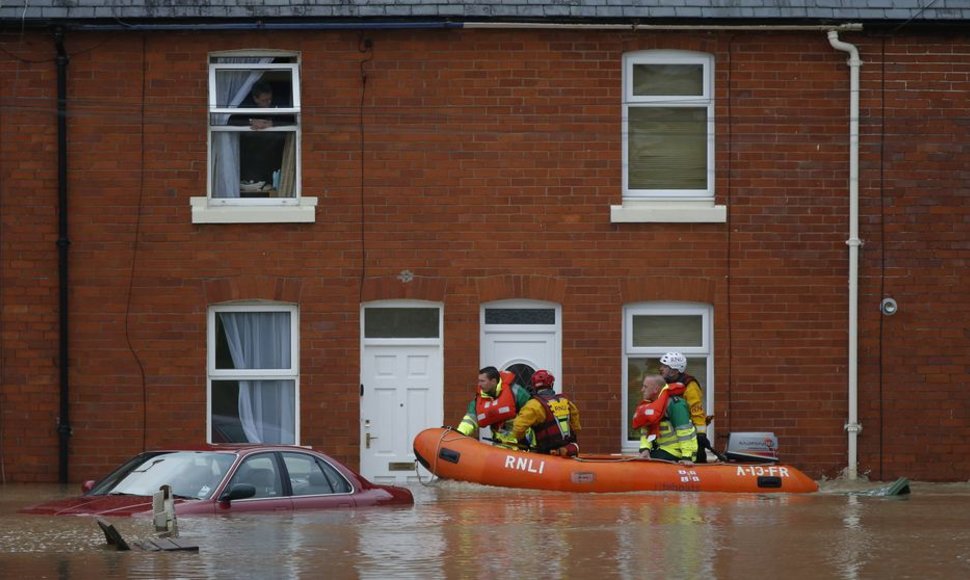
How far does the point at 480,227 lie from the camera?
2006 cm

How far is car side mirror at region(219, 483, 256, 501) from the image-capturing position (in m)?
13.1

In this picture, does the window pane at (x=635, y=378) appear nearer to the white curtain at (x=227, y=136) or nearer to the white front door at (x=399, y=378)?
the white front door at (x=399, y=378)

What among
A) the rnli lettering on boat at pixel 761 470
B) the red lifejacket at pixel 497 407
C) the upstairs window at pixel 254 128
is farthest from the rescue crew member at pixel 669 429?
the upstairs window at pixel 254 128

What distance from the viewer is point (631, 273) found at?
2009 centimetres

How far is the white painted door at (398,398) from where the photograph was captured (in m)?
20.2

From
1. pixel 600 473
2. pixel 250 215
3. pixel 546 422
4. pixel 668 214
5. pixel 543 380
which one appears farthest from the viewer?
pixel 668 214

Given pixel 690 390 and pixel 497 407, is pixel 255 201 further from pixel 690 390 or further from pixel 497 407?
pixel 690 390

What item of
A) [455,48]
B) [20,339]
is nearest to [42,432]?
[20,339]

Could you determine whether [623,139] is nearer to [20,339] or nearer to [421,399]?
[421,399]

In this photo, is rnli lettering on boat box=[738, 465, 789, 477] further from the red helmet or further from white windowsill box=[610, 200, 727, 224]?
white windowsill box=[610, 200, 727, 224]

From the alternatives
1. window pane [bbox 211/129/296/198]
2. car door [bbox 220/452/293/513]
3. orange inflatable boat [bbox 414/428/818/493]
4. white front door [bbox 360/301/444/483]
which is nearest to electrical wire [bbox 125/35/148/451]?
Answer: window pane [bbox 211/129/296/198]

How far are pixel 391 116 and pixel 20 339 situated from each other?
506 centimetres

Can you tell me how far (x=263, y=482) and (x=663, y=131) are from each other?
8434 mm

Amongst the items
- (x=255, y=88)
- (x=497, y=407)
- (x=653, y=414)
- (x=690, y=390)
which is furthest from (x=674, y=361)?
(x=255, y=88)
